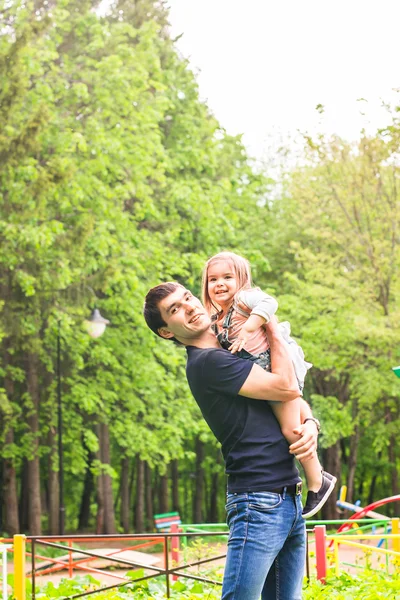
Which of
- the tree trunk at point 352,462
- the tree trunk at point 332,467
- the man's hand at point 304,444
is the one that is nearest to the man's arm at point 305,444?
the man's hand at point 304,444

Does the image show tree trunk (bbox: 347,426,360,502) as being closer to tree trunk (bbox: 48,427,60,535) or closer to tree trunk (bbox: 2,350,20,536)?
tree trunk (bbox: 48,427,60,535)

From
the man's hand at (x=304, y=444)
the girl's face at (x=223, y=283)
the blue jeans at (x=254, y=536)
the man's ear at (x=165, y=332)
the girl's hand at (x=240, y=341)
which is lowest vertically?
the blue jeans at (x=254, y=536)

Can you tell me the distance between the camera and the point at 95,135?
779 inches

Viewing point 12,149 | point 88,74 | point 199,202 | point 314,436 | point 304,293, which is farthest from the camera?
point 304,293

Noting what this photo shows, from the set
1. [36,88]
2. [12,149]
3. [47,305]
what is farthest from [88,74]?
[47,305]

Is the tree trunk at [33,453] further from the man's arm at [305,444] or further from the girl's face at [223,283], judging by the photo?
the man's arm at [305,444]

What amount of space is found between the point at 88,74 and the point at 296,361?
60.3ft

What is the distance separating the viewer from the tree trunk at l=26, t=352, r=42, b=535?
21125 mm

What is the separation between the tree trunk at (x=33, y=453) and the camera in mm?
21125

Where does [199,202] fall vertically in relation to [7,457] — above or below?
above

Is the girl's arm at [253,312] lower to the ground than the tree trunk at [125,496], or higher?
higher

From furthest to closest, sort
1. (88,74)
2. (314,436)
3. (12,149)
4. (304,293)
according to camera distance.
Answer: (304,293) → (88,74) → (12,149) → (314,436)

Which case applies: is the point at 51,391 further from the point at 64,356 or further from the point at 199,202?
the point at 199,202

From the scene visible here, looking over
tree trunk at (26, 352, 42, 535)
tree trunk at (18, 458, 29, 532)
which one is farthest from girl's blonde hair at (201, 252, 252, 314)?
tree trunk at (18, 458, 29, 532)
